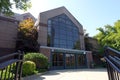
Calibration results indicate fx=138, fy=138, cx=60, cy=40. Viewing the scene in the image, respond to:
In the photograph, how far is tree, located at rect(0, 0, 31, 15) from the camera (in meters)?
8.99

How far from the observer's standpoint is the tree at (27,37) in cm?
1932

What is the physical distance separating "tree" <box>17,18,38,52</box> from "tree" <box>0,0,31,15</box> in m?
9.14

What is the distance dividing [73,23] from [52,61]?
998 cm

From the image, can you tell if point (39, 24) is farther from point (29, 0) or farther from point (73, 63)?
point (29, 0)

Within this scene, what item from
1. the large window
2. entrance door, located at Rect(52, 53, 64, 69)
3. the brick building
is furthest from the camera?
the large window

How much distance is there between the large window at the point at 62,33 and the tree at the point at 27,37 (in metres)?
3.08

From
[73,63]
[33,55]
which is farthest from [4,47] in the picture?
[73,63]

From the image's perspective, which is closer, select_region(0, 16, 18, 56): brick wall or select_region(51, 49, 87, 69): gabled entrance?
select_region(0, 16, 18, 56): brick wall

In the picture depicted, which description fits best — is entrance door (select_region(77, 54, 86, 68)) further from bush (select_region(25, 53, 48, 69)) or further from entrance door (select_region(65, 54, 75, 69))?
bush (select_region(25, 53, 48, 69))

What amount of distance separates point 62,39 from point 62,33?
1183 mm

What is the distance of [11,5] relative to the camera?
989 cm

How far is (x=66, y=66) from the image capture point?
22.5 meters

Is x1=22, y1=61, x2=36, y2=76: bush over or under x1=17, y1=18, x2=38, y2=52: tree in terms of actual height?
under

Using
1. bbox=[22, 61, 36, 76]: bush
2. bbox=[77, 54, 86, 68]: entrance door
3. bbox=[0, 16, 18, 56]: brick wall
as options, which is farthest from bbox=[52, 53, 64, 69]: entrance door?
bbox=[22, 61, 36, 76]: bush
